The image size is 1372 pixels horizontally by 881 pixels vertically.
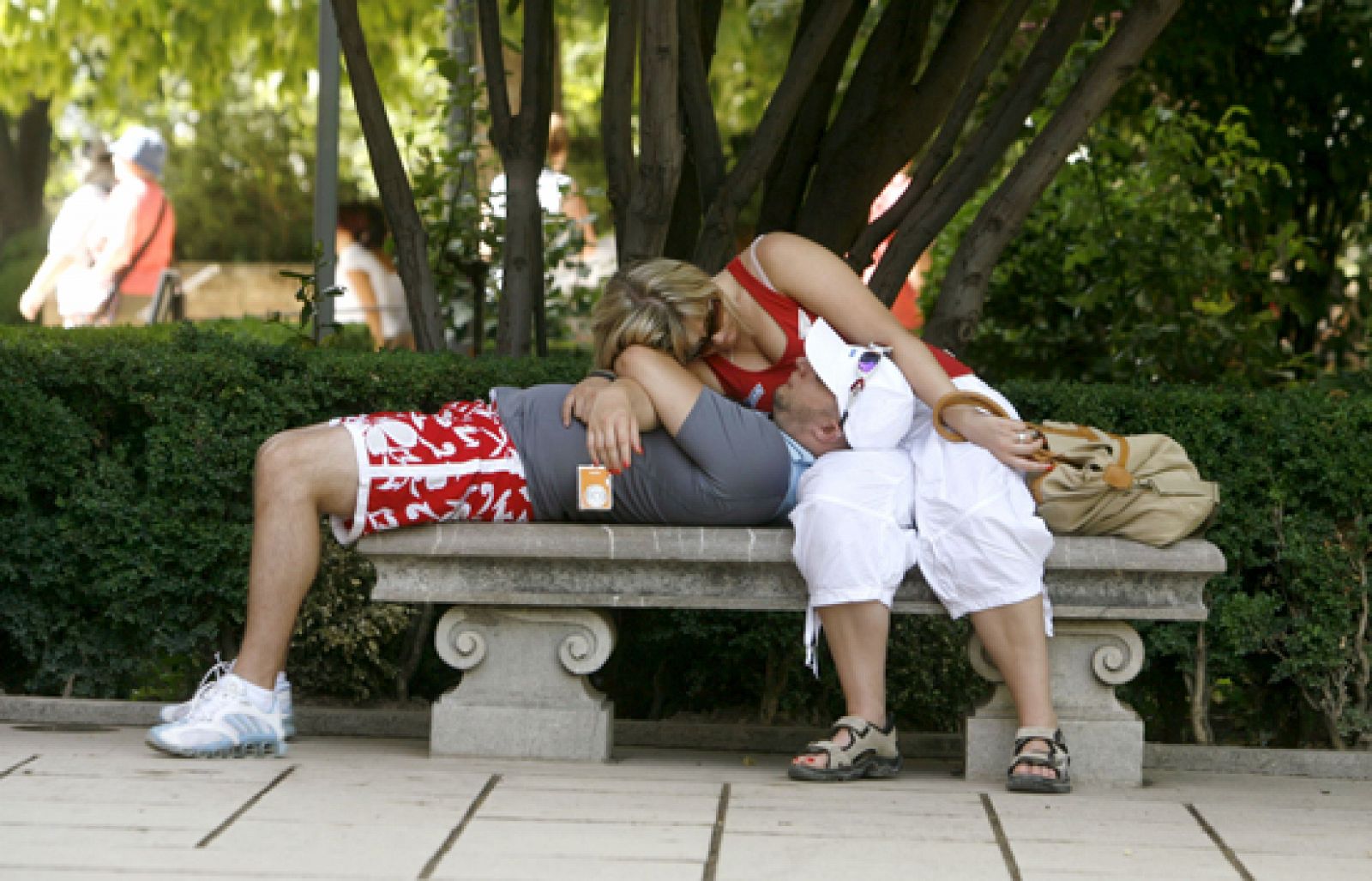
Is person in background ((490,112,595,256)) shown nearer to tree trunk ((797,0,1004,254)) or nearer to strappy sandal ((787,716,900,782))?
tree trunk ((797,0,1004,254))

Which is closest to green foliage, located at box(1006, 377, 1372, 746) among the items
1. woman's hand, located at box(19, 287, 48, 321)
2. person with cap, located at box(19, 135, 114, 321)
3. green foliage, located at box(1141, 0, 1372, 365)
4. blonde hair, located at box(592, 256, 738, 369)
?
blonde hair, located at box(592, 256, 738, 369)

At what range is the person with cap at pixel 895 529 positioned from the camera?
13.6 feet

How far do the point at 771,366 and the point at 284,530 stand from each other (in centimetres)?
131

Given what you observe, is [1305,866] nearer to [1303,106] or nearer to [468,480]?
[468,480]

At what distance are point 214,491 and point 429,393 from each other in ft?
2.12

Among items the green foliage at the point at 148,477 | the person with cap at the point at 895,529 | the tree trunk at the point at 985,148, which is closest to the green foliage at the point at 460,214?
the tree trunk at the point at 985,148

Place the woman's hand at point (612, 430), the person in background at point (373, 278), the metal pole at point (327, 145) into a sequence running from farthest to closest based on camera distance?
the person in background at point (373, 278) → the metal pole at point (327, 145) → the woman's hand at point (612, 430)

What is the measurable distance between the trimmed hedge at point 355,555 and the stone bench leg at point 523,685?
2.15ft

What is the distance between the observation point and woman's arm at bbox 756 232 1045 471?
4.30 metres

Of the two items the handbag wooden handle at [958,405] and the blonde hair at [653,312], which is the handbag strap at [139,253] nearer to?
the blonde hair at [653,312]

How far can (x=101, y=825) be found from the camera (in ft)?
11.5

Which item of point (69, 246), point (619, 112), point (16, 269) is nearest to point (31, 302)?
point (69, 246)

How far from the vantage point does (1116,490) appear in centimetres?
428

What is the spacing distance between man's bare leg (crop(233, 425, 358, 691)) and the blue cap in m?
8.09
